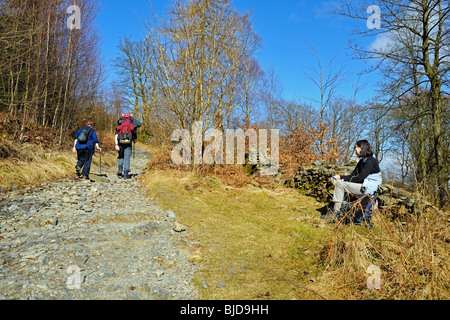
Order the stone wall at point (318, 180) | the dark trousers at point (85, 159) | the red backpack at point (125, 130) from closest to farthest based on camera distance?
the dark trousers at point (85, 159) → the stone wall at point (318, 180) → the red backpack at point (125, 130)

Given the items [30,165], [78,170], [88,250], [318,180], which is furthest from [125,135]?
[318,180]

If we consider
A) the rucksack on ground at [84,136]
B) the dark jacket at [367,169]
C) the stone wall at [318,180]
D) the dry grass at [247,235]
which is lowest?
the dry grass at [247,235]

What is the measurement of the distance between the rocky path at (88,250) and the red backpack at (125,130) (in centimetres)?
289

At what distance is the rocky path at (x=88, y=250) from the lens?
8.44 feet

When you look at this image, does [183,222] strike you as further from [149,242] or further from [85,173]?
[85,173]

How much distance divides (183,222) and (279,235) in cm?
179

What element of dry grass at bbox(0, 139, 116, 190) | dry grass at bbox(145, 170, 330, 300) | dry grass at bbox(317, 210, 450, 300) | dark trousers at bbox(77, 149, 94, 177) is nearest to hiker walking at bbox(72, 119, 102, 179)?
dark trousers at bbox(77, 149, 94, 177)

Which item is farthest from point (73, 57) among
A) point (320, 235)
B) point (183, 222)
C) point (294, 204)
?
point (320, 235)

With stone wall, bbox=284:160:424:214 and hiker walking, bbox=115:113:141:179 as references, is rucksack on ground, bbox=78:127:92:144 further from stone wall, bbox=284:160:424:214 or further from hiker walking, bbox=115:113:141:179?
stone wall, bbox=284:160:424:214

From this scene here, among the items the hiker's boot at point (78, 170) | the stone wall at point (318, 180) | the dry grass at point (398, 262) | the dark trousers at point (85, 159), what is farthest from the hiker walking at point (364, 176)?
the hiker's boot at point (78, 170)

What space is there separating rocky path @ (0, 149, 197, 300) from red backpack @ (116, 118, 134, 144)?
2.89 meters

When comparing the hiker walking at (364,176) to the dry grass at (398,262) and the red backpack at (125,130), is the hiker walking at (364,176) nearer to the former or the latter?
the dry grass at (398,262)

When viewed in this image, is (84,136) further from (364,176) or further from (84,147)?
(364,176)

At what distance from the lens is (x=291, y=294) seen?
106 inches
